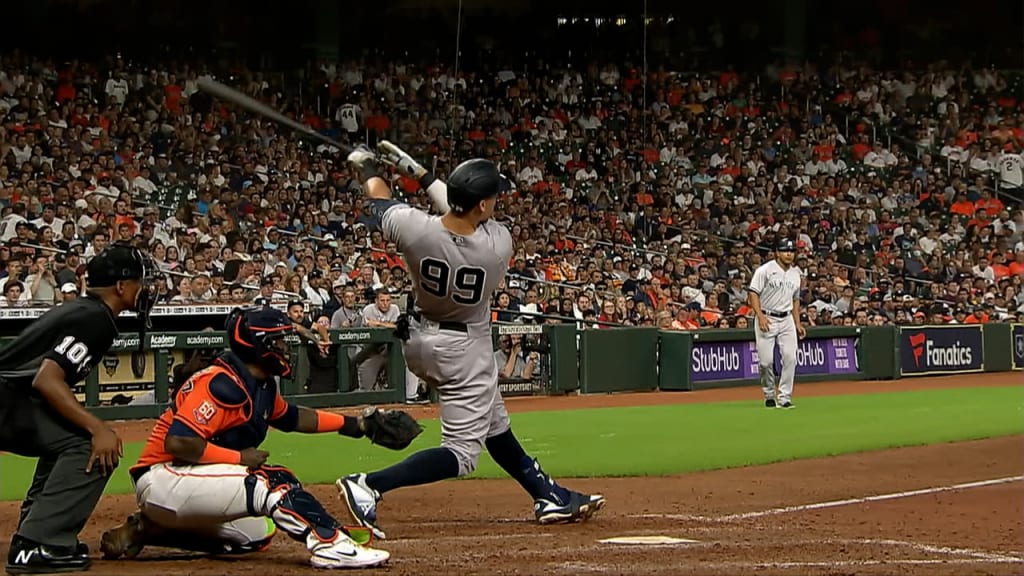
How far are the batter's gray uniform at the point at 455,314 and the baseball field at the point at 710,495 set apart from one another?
659 mm

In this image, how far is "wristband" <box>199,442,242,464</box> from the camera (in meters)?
6.05

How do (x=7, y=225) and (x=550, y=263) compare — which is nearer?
(x=7, y=225)

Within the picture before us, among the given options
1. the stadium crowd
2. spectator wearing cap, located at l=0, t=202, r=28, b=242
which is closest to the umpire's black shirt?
the stadium crowd

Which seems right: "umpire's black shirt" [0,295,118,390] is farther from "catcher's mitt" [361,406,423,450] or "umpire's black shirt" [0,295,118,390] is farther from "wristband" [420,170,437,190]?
"wristband" [420,170,437,190]

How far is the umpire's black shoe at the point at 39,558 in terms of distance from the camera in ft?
19.1

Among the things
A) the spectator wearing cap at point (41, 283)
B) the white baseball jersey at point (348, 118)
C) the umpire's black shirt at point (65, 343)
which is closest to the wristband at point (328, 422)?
the umpire's black shirt at point (65, 343)

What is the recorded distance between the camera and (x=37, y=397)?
19.5 ft

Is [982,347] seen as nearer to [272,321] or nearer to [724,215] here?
[724,215]

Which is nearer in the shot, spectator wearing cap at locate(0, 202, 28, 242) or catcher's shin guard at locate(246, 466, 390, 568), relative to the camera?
catcher's shin guard at locate(246, 466, 390, 568)

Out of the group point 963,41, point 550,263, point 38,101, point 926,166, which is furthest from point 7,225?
point 963,41

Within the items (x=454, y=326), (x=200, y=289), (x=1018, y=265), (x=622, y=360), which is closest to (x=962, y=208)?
(x=1018, y=265)

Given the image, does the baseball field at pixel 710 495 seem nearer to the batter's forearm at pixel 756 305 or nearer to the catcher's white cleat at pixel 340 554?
the catcher's white cleat at pixel 340 554

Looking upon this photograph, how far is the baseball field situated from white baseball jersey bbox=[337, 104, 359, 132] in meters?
9.31

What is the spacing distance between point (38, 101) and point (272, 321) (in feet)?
51.5
